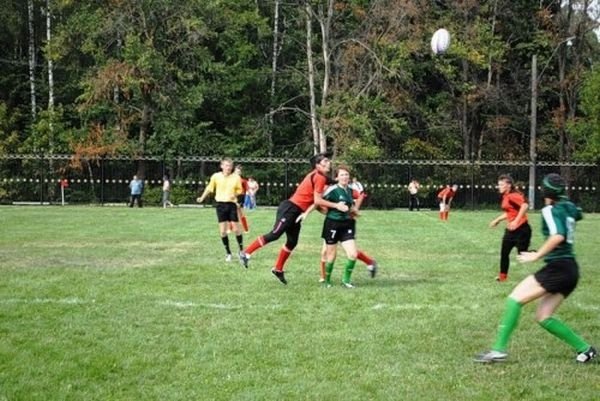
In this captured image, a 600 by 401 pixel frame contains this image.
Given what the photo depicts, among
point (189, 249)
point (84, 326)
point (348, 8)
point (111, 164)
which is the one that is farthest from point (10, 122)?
point (84, 326)

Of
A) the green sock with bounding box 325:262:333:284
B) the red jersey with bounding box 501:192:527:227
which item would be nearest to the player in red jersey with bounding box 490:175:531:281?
the red jersey with bounding box 501:192:527:227

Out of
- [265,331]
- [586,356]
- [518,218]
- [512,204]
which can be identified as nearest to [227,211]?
[512,204]

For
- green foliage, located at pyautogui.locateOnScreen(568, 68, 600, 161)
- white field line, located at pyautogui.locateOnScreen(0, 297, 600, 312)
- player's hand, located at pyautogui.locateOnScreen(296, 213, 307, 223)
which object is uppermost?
green foliage, located at pyautogui.locateOnScreen(568, 68, 600, 161)

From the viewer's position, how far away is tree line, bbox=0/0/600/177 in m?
38.4

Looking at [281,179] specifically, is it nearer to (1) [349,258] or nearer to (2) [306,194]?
(2) [306,194]

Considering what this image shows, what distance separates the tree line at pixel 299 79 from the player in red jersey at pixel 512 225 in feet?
81.4

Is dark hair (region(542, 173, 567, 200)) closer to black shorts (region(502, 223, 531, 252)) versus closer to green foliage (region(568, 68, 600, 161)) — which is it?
black shorts (region(502, 223, 531, 252))

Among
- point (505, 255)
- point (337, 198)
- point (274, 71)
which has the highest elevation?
point (274, 71)

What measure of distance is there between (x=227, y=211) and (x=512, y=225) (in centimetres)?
510

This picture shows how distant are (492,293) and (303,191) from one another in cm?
302

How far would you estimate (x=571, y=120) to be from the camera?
40.8m

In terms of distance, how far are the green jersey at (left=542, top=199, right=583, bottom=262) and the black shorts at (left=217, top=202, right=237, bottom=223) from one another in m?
8.10

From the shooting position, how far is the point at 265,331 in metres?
7.62

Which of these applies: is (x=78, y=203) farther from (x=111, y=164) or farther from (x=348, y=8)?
(x=348, y=8)
